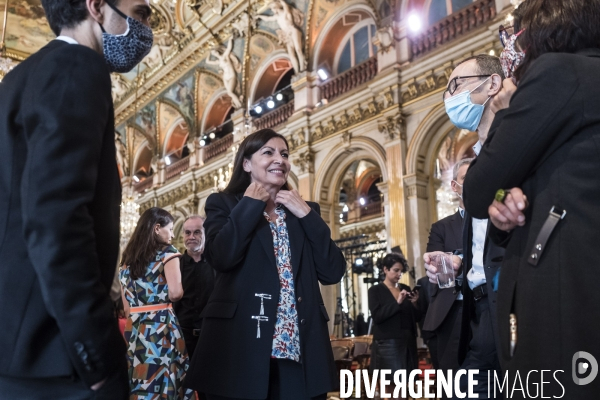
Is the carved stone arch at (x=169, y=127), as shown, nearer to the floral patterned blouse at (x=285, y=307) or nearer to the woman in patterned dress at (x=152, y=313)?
the woman in patterned dress at (x=152, y=313)

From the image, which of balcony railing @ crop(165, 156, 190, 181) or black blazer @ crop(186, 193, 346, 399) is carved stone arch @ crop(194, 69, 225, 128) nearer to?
balcony railing @ crop(165, 156, 190, 181)

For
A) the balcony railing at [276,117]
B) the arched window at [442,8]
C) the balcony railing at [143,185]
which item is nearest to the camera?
the arched window at [442,8]

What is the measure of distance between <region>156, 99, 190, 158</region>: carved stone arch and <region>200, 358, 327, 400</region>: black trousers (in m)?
16.6

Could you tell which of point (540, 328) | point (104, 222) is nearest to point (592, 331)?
point (540, 328)

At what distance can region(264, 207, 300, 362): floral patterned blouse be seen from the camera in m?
2.08

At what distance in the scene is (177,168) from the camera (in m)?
18.3

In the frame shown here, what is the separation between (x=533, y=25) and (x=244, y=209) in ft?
4.36

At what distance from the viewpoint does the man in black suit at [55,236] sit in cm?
109

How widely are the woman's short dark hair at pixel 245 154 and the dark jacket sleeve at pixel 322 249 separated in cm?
30

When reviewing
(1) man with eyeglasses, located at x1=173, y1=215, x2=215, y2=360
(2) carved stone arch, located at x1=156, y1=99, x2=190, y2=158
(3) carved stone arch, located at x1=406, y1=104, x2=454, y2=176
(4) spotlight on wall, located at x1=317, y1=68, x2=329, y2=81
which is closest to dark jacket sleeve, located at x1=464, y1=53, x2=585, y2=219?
(1) man with eyeglasses, located at x1=173, y1=215, x2=215, y2=360

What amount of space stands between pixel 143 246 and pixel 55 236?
2.52 m

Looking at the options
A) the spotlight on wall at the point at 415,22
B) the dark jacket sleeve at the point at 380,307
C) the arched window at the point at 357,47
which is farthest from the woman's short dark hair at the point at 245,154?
the arched window at the point at 357,47

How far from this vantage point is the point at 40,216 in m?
1.09

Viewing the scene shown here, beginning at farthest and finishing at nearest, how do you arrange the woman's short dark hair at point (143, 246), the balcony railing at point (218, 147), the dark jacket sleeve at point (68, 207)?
the balcony railing at point (218, 147), the woman's short dark hair at point (143, 246), the dark jacket sleeve at point (68, 207)
